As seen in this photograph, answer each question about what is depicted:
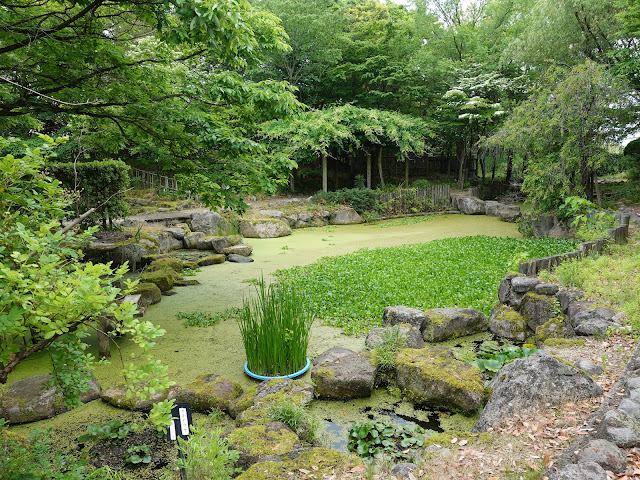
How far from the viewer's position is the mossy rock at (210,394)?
334 cm

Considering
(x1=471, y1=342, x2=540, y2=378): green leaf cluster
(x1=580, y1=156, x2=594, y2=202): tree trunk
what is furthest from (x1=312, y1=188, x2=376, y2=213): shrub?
(x1=471, y1=342, x2=540, y2=378): green leaf cluster

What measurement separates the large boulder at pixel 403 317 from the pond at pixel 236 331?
460mm

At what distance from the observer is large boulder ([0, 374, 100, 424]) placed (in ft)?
10.5

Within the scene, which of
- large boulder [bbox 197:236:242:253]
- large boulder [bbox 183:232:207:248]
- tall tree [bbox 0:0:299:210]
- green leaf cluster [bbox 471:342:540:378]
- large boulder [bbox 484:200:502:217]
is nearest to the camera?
green leaf cluster [bbox 471:342:540:378]

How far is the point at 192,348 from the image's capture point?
4.61 m

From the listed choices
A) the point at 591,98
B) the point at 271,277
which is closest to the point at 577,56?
the point at 591,98

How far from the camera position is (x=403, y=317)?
4750 mm

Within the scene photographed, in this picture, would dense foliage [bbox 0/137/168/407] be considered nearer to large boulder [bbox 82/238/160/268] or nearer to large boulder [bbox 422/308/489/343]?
large boulder [bbox 422/308/489/343]

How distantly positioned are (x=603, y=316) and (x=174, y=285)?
20.1 feet

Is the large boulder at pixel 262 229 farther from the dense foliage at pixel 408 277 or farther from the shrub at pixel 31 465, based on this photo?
the shrub at pixel 31 465

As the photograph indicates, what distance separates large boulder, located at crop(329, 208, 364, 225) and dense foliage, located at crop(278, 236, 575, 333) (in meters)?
5.28

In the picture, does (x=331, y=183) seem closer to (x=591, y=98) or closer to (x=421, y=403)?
(x=591, y=98)

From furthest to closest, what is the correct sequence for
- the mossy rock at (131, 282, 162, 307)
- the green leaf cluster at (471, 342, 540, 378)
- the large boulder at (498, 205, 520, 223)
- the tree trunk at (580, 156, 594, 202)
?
1. the large boulder at (498, 205, 520, 223)
2. the tree trunk at (580, 156, 594, 202)
3. the mossy rock at (131, 282, 162, 307)
4. the green leaf cluster at (471, 342, 540, 378)

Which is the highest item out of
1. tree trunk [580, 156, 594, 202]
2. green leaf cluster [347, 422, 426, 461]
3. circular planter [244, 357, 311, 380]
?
tree trunk [580, 156, 594, 202]
